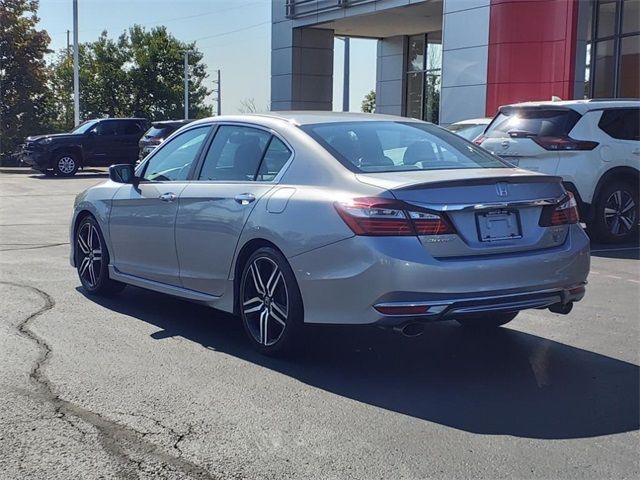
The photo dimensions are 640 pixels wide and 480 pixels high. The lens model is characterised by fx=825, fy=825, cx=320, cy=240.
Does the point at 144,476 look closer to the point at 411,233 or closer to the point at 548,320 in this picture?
the point at 411,233

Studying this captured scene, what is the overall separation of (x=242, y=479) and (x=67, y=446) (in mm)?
945

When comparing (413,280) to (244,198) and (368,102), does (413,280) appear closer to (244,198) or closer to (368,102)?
(244,198)

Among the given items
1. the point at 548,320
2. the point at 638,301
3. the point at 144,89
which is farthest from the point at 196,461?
the point at 144,89

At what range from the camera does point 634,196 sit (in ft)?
35.0

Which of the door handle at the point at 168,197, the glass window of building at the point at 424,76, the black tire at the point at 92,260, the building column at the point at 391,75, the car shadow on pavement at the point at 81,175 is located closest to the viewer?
the door handle at the point at 168,197

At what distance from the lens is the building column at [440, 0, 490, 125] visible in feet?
62.3

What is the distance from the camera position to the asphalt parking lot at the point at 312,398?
3.80 m

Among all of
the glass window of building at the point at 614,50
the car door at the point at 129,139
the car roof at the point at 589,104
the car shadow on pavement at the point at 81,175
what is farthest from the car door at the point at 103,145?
the car roof at the point at 589,104

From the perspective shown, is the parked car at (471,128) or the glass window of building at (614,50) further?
the glass window of building at (614,50)

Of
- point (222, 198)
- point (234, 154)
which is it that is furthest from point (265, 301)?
point (234, 154)

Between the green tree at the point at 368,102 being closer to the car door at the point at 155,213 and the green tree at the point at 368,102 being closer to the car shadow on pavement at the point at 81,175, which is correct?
the car shadow on pavement at the point at 81,175

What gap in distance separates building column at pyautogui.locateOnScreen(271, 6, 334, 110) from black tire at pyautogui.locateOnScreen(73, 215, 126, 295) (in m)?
18.1

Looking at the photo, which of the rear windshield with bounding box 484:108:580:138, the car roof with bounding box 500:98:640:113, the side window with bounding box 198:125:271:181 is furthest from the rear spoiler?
the car roof with bounding box 500:98:640:113

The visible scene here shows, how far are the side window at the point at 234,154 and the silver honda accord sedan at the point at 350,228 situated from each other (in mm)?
11
